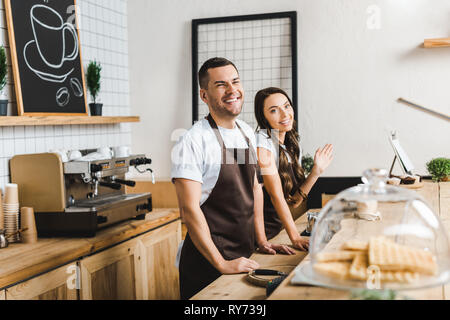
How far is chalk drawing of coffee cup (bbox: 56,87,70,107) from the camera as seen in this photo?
3.39 meters

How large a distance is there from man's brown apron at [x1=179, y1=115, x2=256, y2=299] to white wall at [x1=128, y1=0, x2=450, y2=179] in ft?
6.17

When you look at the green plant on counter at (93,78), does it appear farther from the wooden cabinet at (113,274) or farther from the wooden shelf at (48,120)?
the wooden cabinet at (113,274)

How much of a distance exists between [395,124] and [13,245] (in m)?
2.74

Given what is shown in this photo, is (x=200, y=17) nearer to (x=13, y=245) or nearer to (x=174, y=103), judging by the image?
(x=174, y=103)

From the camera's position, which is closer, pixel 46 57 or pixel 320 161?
pixel 320 161

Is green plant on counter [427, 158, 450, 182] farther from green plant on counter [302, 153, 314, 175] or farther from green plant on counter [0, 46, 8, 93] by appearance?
green plant on counter [0, 46, 8, 93]

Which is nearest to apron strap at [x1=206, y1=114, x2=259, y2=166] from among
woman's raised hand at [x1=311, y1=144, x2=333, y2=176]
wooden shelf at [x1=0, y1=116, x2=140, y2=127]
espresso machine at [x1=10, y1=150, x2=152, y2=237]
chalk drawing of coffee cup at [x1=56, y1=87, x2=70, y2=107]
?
woman's raised hand at [x1=311, y1=144, x2=333, y2=176]

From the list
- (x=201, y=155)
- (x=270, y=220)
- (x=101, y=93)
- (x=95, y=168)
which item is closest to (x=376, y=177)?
(x=201, y=155)

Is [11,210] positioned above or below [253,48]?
below

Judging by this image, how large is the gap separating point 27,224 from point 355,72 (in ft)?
8.44

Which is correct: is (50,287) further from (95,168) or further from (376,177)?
(376,177)

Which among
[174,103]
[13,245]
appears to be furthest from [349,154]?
[13,245]

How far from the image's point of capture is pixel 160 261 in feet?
11.4

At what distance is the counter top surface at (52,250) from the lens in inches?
88.7
